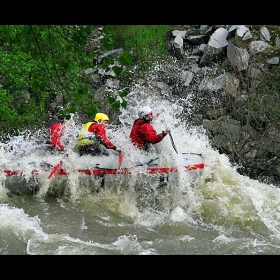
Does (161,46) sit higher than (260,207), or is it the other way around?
(161,46)

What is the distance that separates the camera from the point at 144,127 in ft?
26.3

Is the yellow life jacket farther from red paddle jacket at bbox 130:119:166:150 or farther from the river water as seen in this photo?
red paddle jacket at bbox 130:119:166:150

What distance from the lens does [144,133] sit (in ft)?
26.4

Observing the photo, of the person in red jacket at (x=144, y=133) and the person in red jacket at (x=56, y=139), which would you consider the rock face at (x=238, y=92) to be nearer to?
the person in red jacket at (x=144, y=133)

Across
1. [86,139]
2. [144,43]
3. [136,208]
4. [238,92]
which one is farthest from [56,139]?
[144,43]

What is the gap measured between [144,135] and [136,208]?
135 centimetres

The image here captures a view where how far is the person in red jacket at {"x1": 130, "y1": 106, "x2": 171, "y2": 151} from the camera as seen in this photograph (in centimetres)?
797

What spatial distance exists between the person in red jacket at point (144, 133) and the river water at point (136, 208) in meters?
0.20

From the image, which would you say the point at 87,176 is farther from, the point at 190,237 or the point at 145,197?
the point at 190,237

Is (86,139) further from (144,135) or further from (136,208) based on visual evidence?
(136,208)

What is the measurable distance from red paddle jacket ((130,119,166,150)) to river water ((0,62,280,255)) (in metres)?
0.19

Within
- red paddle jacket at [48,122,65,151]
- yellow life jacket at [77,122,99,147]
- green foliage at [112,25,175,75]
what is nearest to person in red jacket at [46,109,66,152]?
red paddle jacket at [48,122,65,151]
